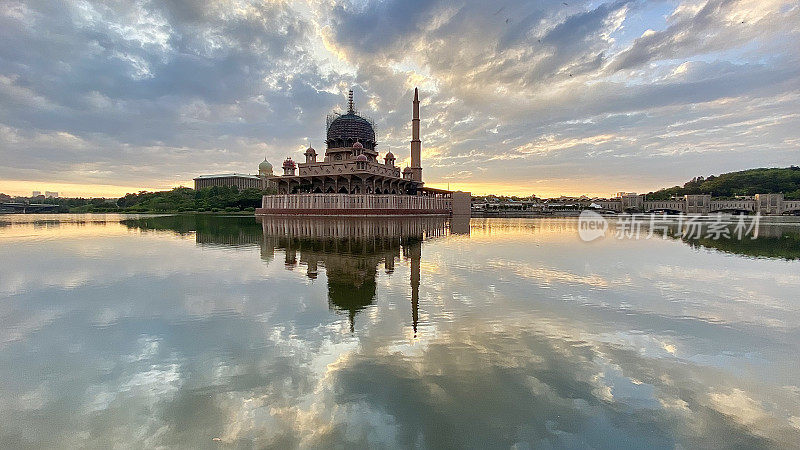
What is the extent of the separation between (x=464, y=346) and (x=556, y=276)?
8.65m

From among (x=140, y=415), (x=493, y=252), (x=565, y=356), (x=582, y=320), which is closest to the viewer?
(x=140, y=415)

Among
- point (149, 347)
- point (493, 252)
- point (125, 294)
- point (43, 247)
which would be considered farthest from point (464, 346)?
point (43, 247)

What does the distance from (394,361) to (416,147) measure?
82.6 metres

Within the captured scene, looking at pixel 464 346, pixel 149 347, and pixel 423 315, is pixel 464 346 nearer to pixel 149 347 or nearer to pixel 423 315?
pixel 423 315

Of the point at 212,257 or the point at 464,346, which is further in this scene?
the point at 212,257

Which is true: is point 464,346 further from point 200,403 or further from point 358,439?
point 200,403

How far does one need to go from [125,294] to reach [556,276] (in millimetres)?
15013

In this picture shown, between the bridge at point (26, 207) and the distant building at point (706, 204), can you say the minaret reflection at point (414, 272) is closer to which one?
the distant building at point (706, 204)

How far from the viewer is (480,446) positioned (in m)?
4.28

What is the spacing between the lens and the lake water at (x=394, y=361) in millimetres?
4578

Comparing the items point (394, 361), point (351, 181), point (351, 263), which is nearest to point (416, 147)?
point (351, 181)

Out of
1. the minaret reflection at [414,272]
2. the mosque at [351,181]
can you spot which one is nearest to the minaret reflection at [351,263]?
the minaret reflection at [414,272]

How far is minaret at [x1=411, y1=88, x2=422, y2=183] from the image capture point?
8412 cm

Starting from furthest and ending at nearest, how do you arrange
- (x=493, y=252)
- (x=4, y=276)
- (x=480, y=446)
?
(x=493, y=252) < (x=4, y=276) < (x=480, y=446)
